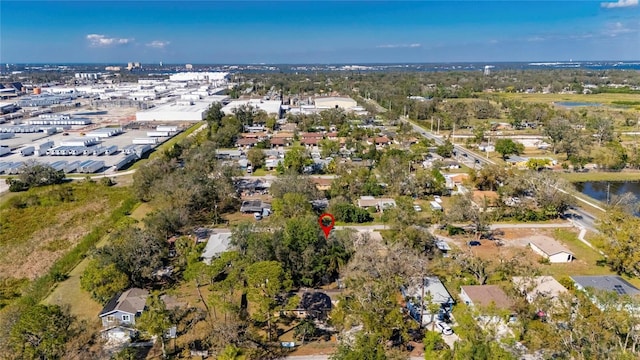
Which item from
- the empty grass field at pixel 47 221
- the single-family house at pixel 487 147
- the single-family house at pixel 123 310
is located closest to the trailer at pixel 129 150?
the empty grass field at pixel 47 221

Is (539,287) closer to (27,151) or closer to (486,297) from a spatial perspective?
(486,297)

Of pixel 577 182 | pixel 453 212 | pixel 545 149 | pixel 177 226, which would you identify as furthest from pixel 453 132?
pixel 177 226

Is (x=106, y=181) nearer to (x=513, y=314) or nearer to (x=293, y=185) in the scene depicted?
(x=293, y=185)

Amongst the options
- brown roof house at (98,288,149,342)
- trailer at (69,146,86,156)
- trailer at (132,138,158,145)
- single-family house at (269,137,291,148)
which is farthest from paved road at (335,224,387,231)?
trailer at (132,138,158,145)

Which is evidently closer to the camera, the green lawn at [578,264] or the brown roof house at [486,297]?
the brown roof house at [486,297]

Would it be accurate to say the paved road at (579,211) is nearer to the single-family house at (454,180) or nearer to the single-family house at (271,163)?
the single-family house at (454,180)

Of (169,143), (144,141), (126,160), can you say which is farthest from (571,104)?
(126,160)
